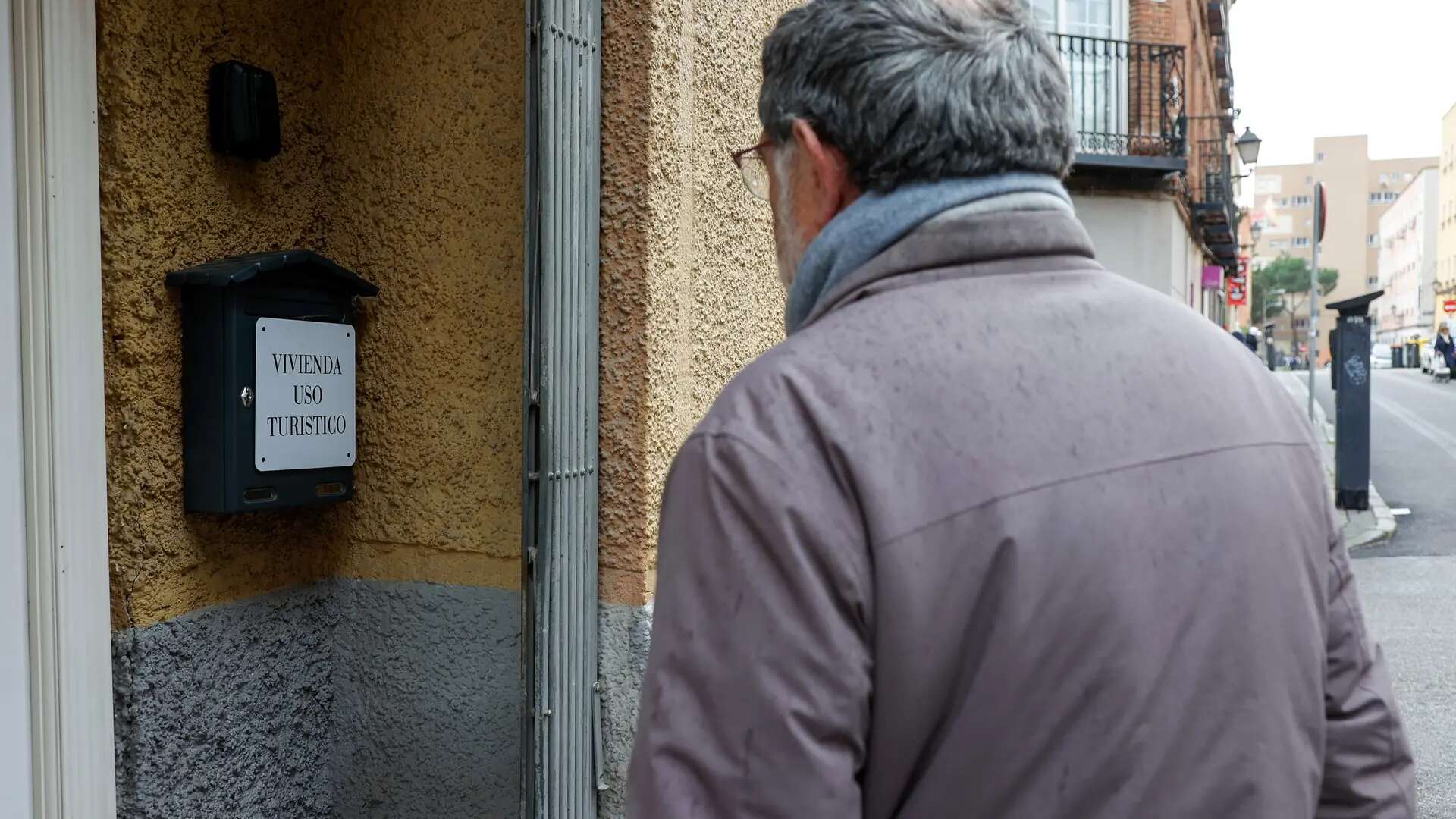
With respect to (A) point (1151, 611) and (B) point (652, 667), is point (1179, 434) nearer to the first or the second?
(A) point (1151, 611)

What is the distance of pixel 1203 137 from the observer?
25688mm

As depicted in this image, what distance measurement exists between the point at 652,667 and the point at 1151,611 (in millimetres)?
490

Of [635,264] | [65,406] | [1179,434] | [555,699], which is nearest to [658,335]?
[635,264]

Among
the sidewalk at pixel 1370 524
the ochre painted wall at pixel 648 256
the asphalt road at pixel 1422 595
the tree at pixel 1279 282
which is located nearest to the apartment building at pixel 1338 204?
Result: the tree at pixel 1279 282

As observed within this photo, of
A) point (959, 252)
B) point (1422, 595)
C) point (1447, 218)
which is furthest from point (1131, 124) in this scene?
point (1447, 218)

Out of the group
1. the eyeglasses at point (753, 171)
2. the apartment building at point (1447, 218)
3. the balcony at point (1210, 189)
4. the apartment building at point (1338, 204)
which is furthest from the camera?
the apartment building at point (1338, 204)

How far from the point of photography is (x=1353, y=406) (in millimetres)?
12031

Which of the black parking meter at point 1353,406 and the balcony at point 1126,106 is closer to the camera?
the black parking meter at point 1353,406

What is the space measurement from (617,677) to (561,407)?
0.73 meters

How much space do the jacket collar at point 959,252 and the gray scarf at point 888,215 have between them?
1 centimetres

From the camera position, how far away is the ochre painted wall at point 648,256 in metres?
3.20

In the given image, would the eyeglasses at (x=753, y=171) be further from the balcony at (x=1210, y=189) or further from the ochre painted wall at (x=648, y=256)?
the balcony at (x=1210, y=189)

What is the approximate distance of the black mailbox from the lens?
106 inches

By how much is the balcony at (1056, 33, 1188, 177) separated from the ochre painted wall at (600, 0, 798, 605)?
14.4 m
